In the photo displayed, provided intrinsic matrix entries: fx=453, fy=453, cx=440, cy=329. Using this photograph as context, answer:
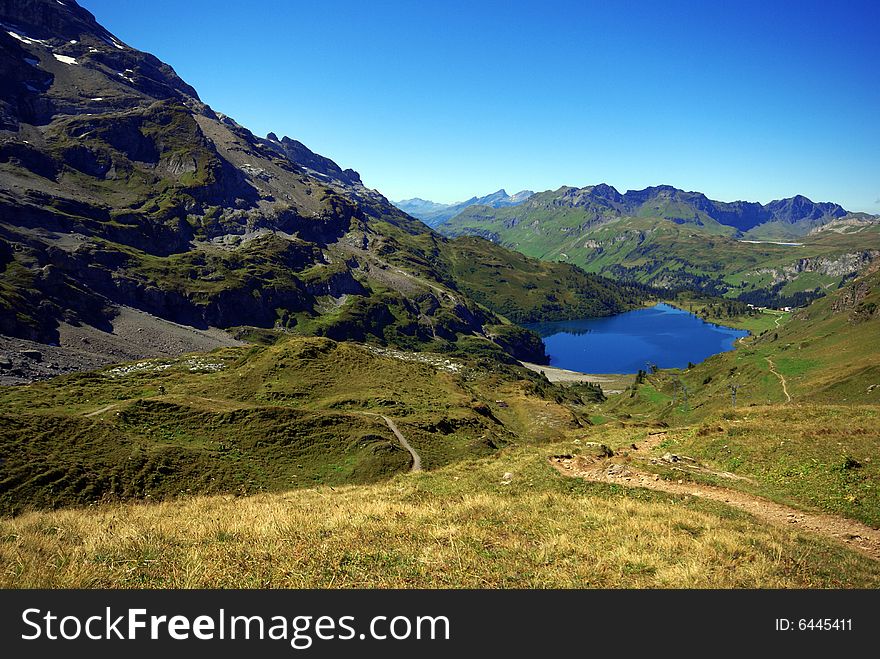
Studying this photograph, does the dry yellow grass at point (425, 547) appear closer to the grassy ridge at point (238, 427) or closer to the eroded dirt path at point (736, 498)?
the eroded dirt path at point (736, 498)

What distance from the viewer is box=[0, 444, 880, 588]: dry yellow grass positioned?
37.1 ft

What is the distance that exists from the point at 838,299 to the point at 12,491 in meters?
258

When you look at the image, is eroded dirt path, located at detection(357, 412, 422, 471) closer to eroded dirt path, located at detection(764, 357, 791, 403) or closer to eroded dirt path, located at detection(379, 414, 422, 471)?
eroded dirt path, located at detection(379, 414, 422, 471)

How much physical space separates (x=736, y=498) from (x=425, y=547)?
17047 mm

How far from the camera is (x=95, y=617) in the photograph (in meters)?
8.22

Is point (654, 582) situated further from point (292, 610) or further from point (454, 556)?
point (292, 610)

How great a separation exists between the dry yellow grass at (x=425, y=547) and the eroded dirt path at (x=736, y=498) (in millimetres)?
1988

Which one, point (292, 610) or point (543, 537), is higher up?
point (292, 610)

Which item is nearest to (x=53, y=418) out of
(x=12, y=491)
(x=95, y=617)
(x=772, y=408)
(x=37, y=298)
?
(x=12, y=491)

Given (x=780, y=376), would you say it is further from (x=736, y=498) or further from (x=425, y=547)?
(x=425, y=547)

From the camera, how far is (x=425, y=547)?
1366 centimetres

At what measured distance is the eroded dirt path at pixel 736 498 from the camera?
55.7ft

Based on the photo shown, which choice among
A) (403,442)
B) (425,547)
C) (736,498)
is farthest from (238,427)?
(736,498)

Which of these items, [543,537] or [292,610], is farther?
[543,537]
